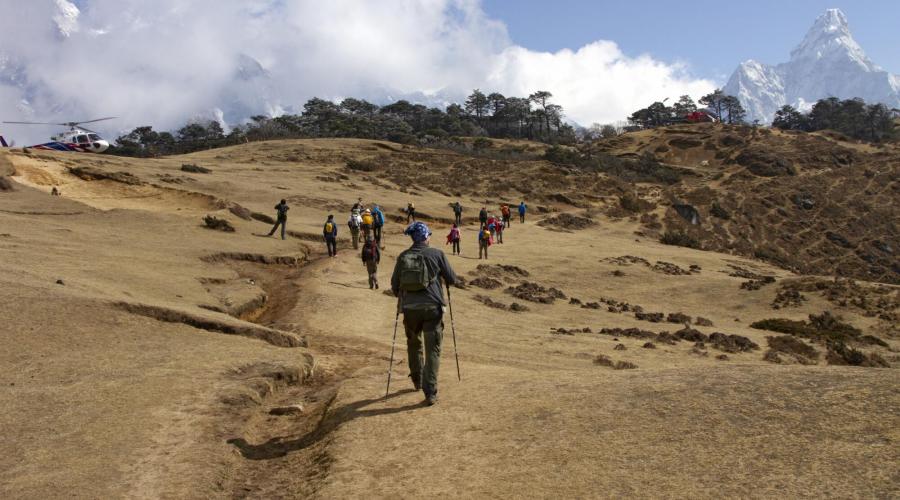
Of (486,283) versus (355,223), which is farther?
(355,223)

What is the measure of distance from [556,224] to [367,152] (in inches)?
→ 1017

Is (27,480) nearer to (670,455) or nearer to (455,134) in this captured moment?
(670,455)

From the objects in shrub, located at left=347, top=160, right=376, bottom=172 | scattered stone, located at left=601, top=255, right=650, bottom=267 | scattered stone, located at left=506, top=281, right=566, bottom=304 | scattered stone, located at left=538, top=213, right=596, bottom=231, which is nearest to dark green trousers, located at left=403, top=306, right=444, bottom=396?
scattered stone, located at left=506, top=281, right=566, bottom=304

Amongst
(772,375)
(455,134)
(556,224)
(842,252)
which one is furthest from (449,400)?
(455,134)

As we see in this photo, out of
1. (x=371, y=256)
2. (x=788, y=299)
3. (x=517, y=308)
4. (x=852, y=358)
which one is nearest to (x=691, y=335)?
(x=852, y=358)

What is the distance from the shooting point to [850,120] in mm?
101125

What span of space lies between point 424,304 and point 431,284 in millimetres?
261

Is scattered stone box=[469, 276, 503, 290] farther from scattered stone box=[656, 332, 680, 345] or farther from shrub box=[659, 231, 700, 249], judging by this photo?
shrub box=[659, 231, 700, 249]

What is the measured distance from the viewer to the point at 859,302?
21422 millimetres

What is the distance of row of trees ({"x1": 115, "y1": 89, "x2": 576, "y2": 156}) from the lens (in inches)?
3346

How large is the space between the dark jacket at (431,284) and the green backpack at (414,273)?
6cm

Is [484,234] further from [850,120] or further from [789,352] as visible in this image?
[850,120]

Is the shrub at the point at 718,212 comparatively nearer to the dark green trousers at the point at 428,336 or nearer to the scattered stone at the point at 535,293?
the scattered stone at the point at 535,293

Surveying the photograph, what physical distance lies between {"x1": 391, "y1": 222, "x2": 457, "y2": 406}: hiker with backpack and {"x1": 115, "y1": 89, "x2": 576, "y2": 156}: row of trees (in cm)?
7255
